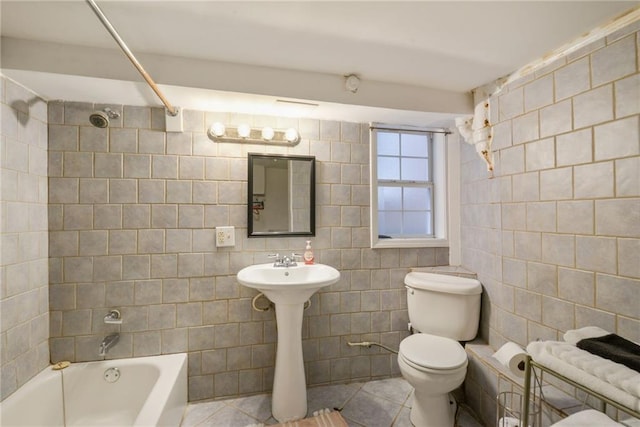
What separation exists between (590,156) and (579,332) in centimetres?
81

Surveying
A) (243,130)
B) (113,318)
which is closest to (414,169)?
(243,130)

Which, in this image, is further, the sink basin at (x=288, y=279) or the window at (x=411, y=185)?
the window at (x=411, y=185)

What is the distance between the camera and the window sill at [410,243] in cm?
209

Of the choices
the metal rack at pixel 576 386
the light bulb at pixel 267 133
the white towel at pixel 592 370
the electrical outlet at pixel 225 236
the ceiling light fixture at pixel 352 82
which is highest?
the ceiling light fixture at pixel 352 82

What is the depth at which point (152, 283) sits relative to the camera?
176 cm

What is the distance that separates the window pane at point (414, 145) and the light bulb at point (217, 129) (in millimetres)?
1524

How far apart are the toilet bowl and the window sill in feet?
2.24

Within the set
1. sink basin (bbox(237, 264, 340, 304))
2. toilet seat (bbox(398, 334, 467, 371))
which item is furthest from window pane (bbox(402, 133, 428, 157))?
toilet seat (bbox(398, 334, 467, 371))

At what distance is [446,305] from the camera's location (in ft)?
6.00

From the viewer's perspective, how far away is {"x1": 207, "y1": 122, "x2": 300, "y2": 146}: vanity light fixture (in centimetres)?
181

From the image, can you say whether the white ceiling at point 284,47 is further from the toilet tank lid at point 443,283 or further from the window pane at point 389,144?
the toilet tank lid at point 443,283

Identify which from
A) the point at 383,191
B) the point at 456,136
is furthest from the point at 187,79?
the point at 456,136

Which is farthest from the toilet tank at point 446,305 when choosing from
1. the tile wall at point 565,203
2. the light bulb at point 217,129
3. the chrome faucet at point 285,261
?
the light bulb at point 217,129

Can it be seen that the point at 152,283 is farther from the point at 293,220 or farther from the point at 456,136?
the point at 456,136
